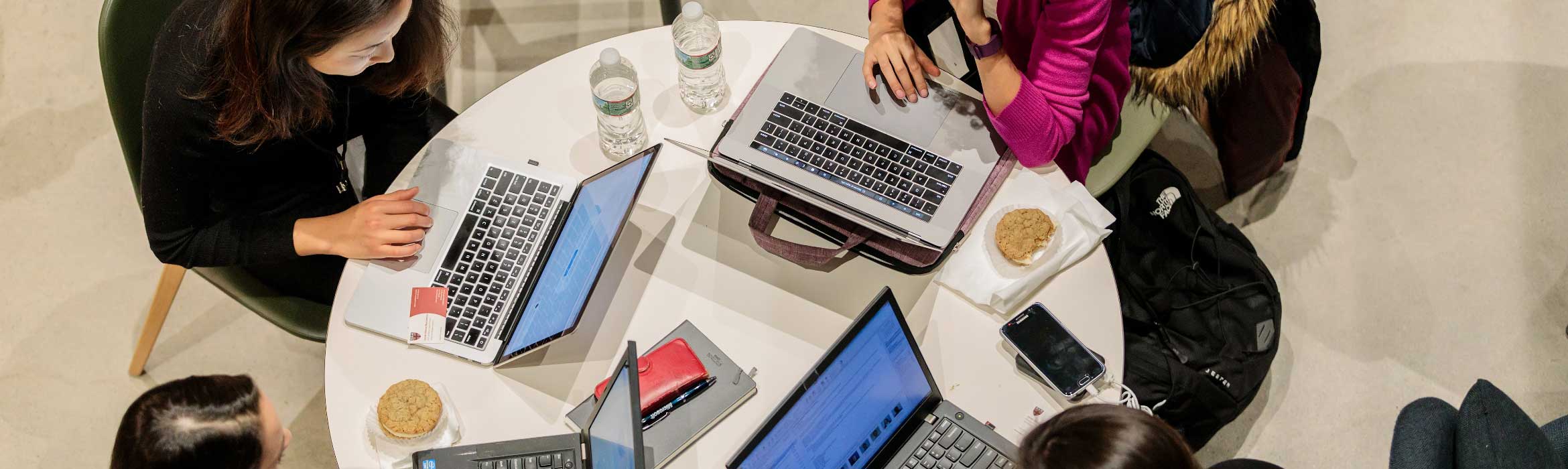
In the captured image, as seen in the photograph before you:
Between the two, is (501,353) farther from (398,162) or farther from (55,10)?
(55,10)

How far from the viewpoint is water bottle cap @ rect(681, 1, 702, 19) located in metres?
1.69

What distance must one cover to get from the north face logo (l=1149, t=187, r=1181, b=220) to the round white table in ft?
1.79

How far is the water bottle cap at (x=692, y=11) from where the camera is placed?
169cm

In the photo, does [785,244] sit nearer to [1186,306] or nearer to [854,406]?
[854,406]

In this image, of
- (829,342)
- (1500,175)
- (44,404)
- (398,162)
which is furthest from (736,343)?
(1500,175)

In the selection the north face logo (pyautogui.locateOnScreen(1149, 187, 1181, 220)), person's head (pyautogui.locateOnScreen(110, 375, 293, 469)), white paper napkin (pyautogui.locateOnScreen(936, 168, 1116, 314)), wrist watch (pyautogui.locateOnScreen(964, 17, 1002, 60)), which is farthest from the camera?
the north face logo (pyautogui.locateOnScreen(1149, 187, 1181, 220))

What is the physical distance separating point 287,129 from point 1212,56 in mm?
1612

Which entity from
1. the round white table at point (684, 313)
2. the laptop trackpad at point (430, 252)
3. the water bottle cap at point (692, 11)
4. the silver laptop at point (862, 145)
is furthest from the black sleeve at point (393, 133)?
the silver laptop at point (862, 145)

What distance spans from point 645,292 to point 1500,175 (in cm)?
215

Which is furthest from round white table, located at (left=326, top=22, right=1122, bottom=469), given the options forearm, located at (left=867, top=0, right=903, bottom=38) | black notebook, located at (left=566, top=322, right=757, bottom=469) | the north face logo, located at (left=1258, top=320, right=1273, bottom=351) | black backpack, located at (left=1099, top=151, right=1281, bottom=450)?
the north face logo, located at (left=1258, top=320, right=1273, bottom=351)

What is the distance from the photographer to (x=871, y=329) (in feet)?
4.31

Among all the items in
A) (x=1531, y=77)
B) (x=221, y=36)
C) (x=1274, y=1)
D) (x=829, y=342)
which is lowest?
(x=1531, y=77)

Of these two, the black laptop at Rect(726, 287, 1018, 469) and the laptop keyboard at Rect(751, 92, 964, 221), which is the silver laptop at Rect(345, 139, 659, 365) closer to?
the laptop keyboard at Rect(751, 92, 964, 221)

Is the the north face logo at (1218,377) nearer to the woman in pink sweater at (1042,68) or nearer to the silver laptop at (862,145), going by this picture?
the woman in pink sweater at (1042,68)
